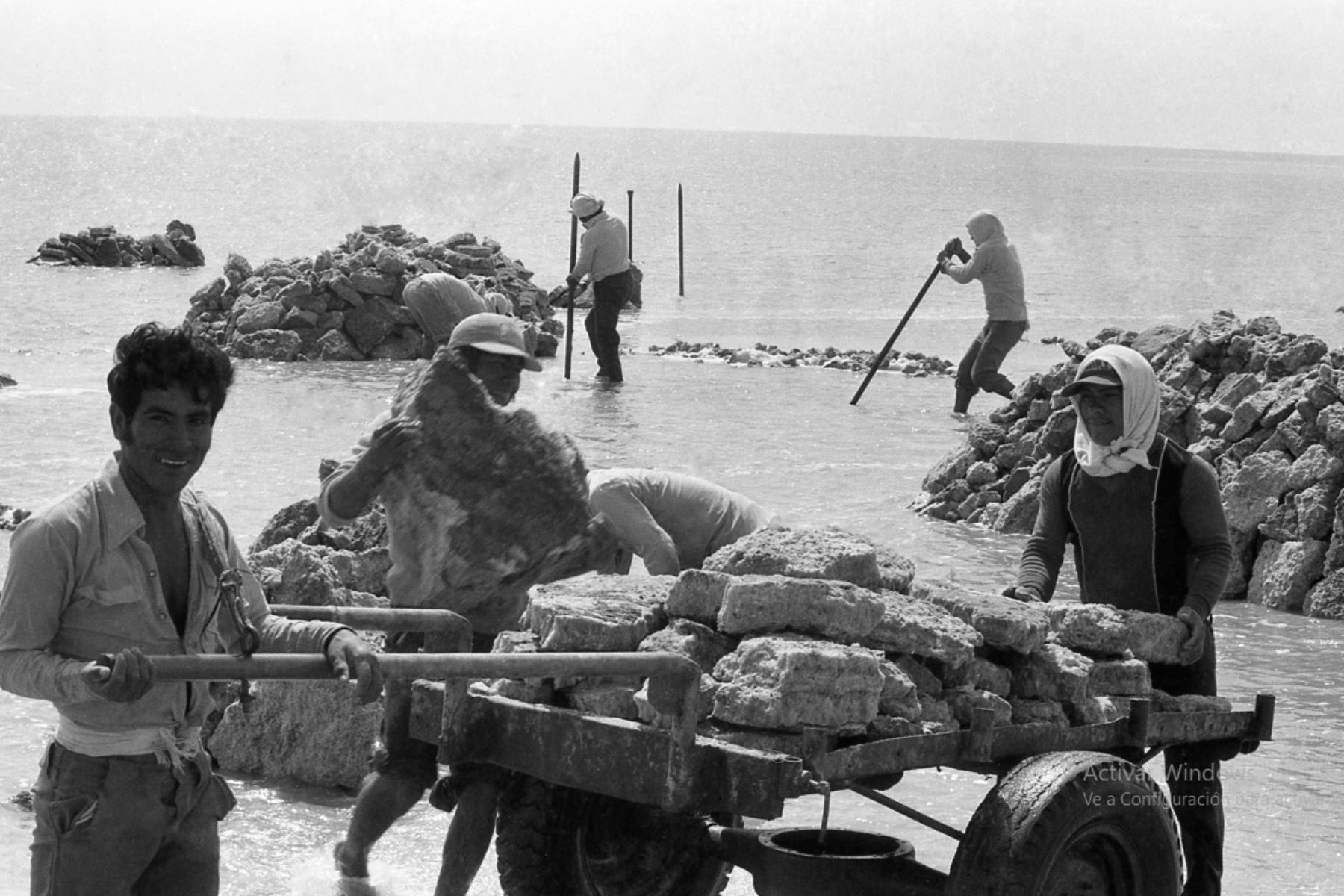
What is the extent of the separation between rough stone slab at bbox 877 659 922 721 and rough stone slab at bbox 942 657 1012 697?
30 cm

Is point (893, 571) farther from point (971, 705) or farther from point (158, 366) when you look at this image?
point (158, 366)

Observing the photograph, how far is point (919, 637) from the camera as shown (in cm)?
426

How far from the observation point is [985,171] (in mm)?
169125

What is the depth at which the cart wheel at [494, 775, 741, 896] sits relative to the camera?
178 inches

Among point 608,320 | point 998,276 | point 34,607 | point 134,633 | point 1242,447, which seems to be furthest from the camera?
point 608,320

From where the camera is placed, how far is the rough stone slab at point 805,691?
3.87 metres

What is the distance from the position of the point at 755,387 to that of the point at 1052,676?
1495 centimetres

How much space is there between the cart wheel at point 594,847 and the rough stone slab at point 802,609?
660 mm

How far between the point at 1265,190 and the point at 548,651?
148151mm

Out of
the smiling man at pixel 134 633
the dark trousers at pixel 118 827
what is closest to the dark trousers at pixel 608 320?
the smiling man at pixel 134 633

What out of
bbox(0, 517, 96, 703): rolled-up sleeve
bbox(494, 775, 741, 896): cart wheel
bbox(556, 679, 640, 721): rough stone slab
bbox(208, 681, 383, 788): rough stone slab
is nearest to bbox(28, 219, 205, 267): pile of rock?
bbox(208, 681, 383, 788): rough stone slab

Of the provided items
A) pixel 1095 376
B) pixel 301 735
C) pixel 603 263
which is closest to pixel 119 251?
pixel 603 263

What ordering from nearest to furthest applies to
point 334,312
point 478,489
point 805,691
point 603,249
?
point 805,691 < point 478,489 < point 603,249 < point 334,312

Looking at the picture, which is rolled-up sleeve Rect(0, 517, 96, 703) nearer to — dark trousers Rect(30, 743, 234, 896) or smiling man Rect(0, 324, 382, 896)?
smiling man Rect(0, 324, 382, 896)
